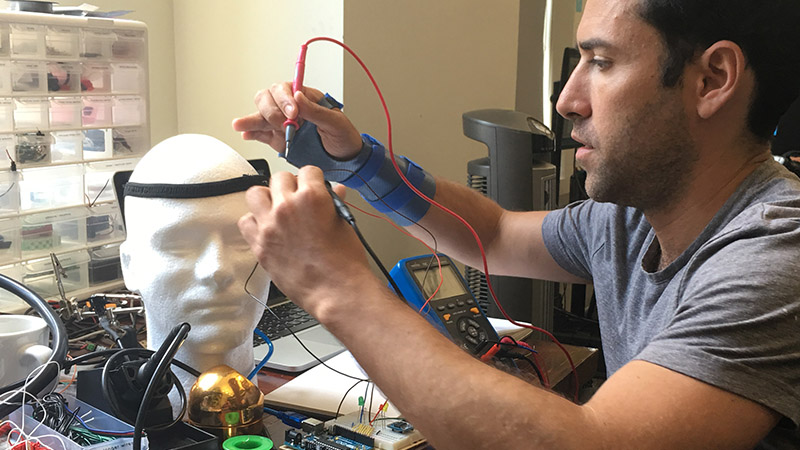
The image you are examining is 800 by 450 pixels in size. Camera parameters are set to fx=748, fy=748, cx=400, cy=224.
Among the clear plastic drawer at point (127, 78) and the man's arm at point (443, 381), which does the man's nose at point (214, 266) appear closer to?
the man's arm at point (443, 381)

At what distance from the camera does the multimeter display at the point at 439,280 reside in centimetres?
142

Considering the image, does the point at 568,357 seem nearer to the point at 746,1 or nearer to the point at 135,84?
the point at 746,1

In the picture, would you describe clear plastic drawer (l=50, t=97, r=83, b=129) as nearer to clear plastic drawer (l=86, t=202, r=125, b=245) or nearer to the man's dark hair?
clear plastic drawer (l=86, t=202, r=125, b=245)

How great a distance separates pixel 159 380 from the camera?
1.01 m

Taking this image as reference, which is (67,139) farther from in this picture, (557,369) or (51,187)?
(557,369)

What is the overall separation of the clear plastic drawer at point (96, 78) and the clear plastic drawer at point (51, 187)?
0.17 m

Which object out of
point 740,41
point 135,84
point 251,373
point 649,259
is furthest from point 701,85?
point 135,84

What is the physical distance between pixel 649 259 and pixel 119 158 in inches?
43.9

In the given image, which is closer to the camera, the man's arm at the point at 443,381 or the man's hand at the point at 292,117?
the man's arm at the point at 443,381

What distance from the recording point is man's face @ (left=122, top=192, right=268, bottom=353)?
1140 millimetres

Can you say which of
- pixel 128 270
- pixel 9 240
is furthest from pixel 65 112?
pixel 128 270

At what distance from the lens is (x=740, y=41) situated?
99 cm

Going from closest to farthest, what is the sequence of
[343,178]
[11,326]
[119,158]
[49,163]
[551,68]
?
1. [11,326]
2. [343,178]
3. [49,163]
4. [119,158]
5. [551,68]

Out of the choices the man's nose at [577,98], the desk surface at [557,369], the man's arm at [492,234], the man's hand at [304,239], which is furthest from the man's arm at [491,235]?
the man's hand at [304,239]
